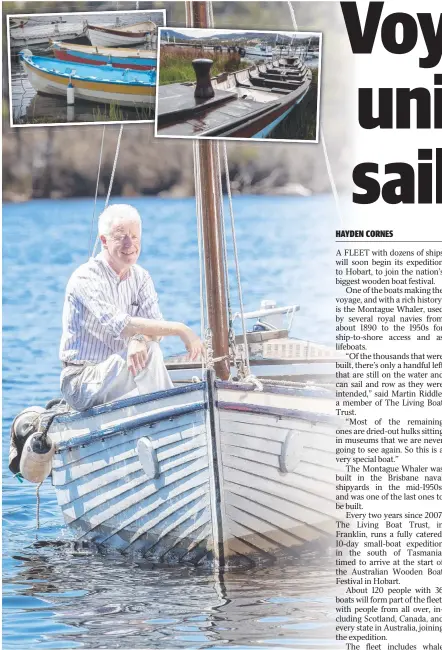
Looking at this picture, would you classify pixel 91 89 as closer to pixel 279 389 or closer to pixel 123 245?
pixel 123 245

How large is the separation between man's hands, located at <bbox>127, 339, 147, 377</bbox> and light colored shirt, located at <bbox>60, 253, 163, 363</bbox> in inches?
1.5

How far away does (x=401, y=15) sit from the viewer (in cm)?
548

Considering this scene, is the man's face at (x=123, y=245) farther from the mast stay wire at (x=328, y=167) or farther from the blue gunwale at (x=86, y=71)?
the mast stay wire at (x=328, y=167)

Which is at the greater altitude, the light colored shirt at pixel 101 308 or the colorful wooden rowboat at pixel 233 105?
the colorful wooden rowboat at pixel 233 105

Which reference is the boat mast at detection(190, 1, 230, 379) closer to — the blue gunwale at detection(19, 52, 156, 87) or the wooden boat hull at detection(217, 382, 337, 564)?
the wooden boat hull at detection(217, 382, 337, 564)

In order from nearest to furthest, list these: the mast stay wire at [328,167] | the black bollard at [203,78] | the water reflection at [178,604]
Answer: the water reflection at [178,604] → the black bollard at [203,78] → the mast stay wire at [328,167]

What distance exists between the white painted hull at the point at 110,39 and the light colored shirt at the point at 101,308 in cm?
85

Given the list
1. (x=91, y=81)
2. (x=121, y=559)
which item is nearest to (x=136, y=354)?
(x=121, y=559)

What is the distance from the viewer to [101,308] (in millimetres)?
5512

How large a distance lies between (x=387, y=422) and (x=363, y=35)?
1535 millimetres

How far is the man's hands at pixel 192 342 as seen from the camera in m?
5.45

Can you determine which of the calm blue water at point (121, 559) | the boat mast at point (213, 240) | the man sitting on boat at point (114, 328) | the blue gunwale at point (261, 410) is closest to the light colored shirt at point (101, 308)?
the man sitting on boat at point (114, 328)

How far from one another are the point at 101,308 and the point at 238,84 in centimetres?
105

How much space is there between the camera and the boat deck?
546 centimetres
